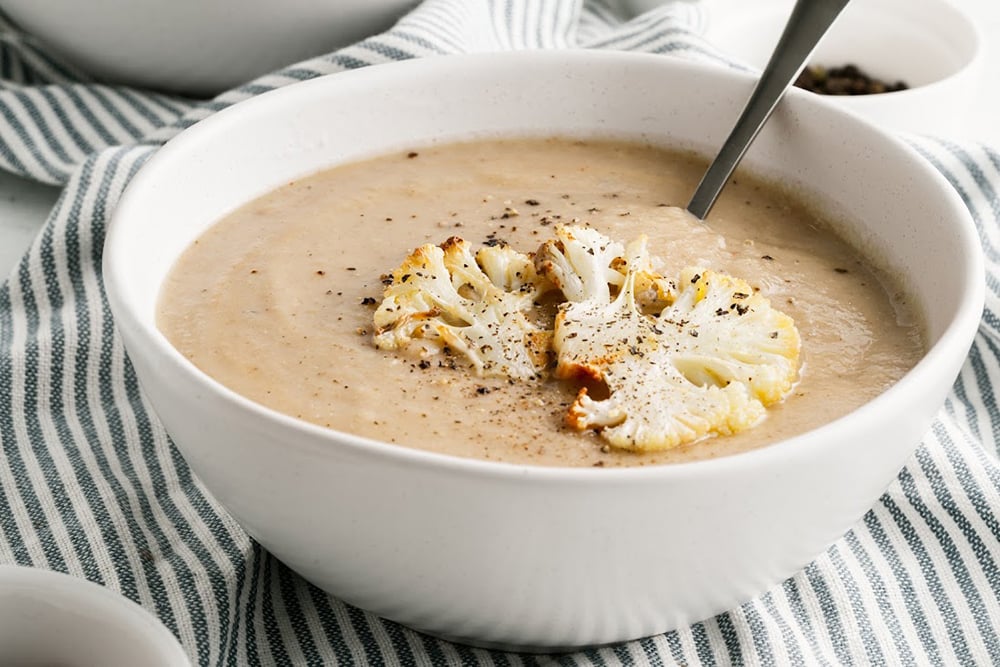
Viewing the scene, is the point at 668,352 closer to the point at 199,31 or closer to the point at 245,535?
the point at 245,535

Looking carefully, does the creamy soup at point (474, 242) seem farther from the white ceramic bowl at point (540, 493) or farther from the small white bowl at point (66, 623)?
the small white bowl at point (66, 623)

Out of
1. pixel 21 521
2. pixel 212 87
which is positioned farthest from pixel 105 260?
pixel 212 87

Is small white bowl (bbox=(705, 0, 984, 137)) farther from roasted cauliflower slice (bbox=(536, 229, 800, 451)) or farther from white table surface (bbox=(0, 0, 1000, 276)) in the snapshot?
roasted cauliflower slice (bbox=(536, 229, 800, 451))

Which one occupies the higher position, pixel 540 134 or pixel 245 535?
pixel 540 134

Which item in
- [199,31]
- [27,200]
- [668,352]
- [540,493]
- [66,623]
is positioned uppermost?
[540,493]

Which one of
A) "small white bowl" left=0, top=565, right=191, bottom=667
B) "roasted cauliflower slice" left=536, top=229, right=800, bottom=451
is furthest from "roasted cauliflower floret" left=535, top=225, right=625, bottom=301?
"small white bowl" left=0, top=565, right=191, bottom=667

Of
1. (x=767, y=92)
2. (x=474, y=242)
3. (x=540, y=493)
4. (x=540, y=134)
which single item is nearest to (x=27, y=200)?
(x=540, y=134)
